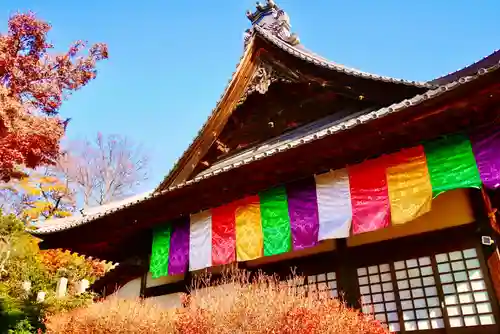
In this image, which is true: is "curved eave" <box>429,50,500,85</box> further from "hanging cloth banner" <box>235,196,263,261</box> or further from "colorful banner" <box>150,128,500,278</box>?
"hanging cloth banner" <box>235,196,263,261</box>

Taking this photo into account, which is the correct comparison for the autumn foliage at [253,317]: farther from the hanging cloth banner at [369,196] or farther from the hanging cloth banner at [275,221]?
the hanging cloth banner at [369,196]

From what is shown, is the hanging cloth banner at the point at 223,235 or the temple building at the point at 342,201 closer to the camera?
the temple building at the point at 342,201

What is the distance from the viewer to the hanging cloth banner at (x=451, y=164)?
17.5 feet

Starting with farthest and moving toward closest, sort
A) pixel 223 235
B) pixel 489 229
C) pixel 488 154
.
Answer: pixel 223 235 < pixel 489 229 < pixel 488 154

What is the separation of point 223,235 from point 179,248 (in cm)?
124

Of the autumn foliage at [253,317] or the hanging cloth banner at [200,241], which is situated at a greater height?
the hanging cloth banner at [200,241]

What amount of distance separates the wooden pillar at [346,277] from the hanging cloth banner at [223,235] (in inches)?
78.6

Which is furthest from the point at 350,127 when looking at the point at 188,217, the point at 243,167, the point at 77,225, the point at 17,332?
the point at 17,332

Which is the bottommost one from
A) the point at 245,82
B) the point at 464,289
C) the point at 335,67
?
the point at 464,289

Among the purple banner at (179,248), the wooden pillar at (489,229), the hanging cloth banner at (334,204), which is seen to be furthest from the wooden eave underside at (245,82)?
the wooden pillar at (489,229)

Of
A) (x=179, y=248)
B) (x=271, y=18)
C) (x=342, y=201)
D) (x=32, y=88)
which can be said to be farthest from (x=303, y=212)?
(x=32, y=88)

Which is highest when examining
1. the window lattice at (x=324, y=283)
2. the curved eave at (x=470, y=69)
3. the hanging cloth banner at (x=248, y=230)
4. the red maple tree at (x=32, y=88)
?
the red maple tree at (x=32, y=88)

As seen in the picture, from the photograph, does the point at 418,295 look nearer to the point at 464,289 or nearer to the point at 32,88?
the point at 464,289

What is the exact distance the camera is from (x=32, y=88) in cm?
1521
